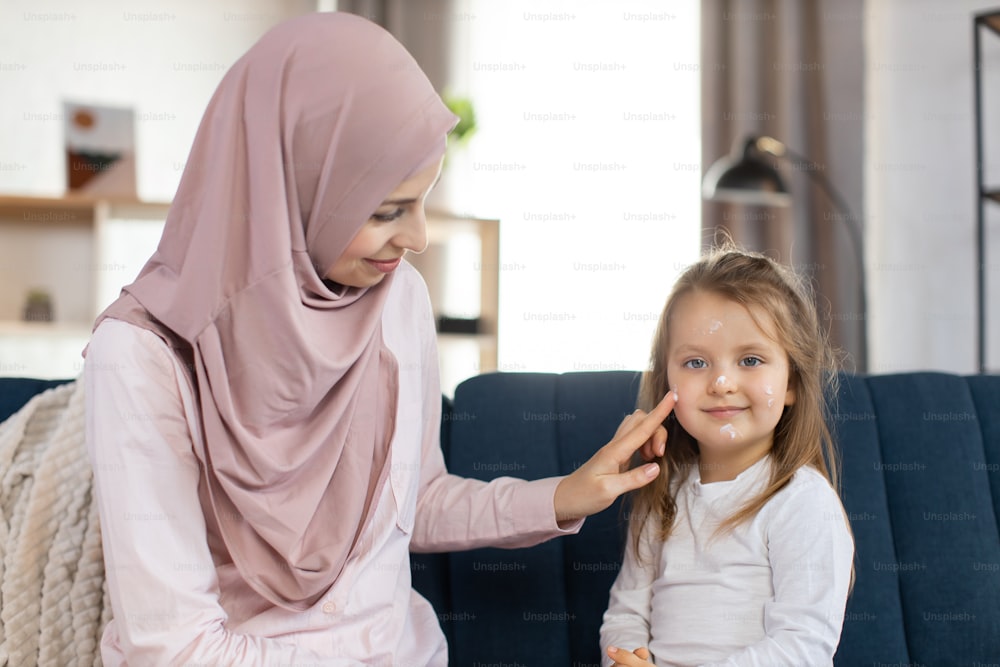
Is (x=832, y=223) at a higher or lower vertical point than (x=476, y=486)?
higher

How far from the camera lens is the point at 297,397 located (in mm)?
1197

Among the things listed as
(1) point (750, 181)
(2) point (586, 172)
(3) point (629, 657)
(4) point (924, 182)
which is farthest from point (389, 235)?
(4) point (924, 182)

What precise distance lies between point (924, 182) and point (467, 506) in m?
2.99

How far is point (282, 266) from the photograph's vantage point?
45.4 inches

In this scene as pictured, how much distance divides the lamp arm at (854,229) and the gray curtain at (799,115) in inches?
1.1

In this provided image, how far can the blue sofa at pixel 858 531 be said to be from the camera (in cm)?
155

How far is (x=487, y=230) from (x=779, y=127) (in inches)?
49.3

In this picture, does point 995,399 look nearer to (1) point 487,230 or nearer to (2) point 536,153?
(1) point 487,230

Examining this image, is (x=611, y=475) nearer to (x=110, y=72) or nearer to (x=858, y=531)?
(x=858, y=531)

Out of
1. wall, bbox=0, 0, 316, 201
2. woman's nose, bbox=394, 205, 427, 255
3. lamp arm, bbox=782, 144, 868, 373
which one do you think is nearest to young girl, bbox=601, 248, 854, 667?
woman's nose, bbox=394, 205, 427, 255

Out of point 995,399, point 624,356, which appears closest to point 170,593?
point 995,399

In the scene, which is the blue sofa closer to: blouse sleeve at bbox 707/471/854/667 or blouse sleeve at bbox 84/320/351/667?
blouse sleeve at bbox 707/471/854/667

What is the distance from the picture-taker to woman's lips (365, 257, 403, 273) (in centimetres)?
122

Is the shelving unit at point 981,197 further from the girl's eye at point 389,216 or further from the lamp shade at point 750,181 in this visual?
the girl's eye at point 389,216
